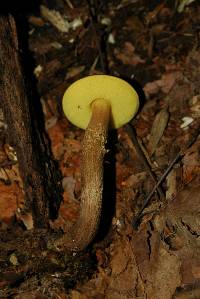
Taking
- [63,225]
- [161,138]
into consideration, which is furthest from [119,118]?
[63,225]

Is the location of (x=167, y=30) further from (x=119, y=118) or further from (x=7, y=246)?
(x=7, y=246)

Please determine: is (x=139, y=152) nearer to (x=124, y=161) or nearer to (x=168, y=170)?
(x=124, y=161)

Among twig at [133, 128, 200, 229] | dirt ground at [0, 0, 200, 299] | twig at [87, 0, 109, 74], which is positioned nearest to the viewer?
dirt ground at [0, 0, 200, 299]

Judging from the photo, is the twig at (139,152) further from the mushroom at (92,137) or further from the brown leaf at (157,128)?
the mushroom at (92,137)

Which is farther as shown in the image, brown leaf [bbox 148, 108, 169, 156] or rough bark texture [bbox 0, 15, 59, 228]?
brown leaf [bbox 148, 108, 169, 156]

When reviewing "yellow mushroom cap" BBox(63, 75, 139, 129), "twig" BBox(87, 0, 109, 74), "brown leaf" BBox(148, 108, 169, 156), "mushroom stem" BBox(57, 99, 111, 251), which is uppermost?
"twig" BBox(87, 0, 109, 74)

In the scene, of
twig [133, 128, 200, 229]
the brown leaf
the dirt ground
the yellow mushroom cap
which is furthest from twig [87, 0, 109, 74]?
twig [133, 128, 200, 229]

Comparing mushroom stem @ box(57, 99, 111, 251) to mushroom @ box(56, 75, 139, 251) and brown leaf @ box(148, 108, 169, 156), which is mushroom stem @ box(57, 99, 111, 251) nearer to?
mushroom @ box(56, 75, 139, 251)
